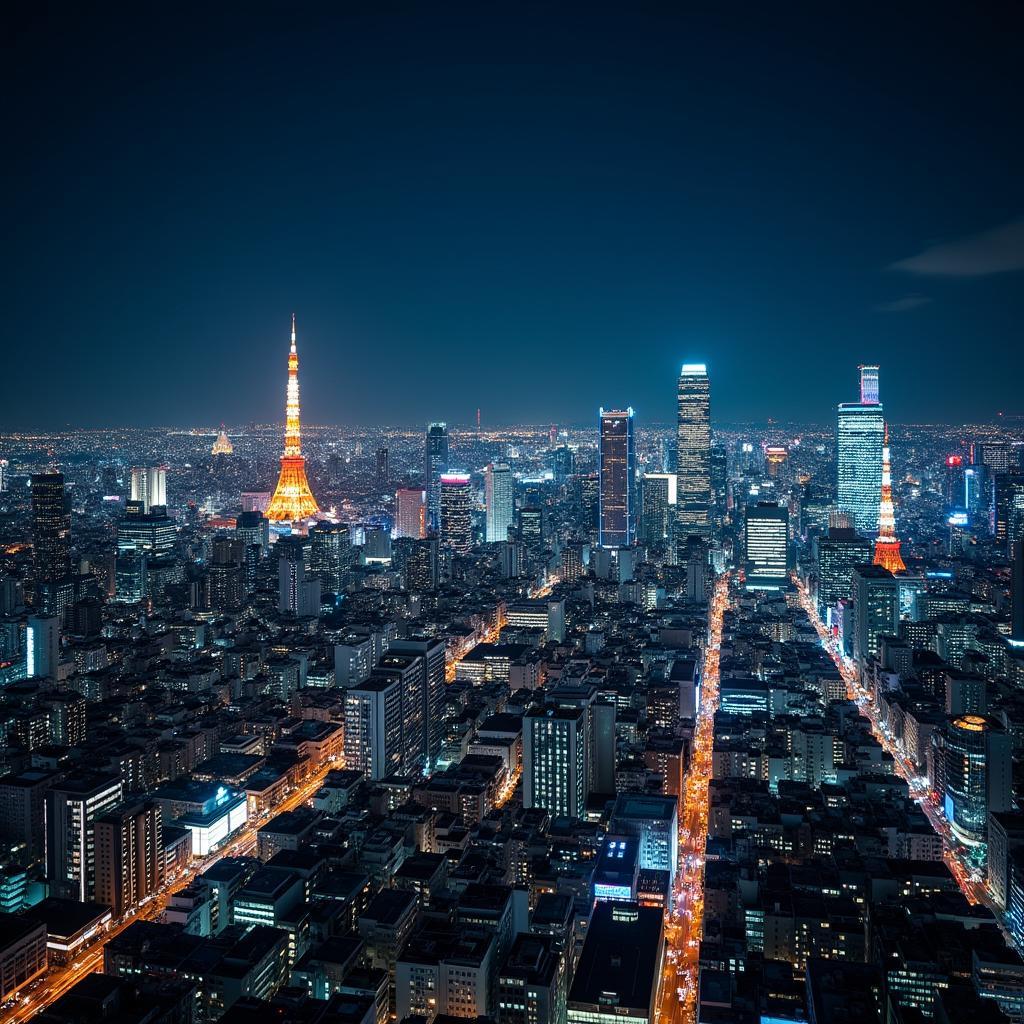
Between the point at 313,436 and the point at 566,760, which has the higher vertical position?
the point at 313,436

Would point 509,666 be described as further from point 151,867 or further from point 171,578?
point 171,578

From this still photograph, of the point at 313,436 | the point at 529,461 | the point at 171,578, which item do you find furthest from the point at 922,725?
the point at 529,461

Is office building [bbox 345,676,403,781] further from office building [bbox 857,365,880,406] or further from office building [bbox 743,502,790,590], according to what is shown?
office building [bbox 857,365,880,406]

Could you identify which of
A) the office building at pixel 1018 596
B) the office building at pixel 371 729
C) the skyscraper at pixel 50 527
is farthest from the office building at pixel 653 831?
the skyscraper at pixel 50 527

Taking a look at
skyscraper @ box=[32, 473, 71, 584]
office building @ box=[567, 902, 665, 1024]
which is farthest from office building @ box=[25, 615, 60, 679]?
office building @ box=[567, 902, 665, 1024]

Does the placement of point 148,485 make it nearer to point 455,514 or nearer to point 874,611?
point 455,514

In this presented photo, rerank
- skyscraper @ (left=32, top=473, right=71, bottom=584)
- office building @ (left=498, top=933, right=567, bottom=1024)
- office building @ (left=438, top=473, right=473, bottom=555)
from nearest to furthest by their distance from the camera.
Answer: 1. office building @ (left=498, top=933, right=567, bottom=1024)
2. skyscraper @ (left=32, top=473, right=71, bottom=584)
3. office building @ (left=438, top=473, right=473, bottom=555)

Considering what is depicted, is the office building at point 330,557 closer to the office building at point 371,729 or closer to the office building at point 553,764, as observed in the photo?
the office building at point 371,729
